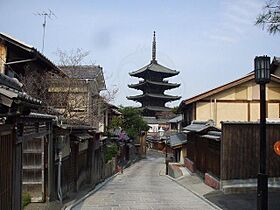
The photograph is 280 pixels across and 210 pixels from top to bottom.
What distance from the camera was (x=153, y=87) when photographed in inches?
2950

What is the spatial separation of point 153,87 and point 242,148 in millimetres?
57342

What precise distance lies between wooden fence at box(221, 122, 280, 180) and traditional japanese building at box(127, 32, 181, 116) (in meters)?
55.2

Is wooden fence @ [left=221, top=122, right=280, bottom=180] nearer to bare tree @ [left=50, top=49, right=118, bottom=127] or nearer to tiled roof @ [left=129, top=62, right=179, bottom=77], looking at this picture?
bare tree @ [left=50, top=49, right=118, bottom=127]

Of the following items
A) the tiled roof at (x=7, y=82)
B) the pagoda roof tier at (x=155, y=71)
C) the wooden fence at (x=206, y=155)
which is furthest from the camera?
the pagoda roof tier at (x=155, y=71)

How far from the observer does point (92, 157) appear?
85.9ft

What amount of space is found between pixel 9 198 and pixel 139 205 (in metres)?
7.07

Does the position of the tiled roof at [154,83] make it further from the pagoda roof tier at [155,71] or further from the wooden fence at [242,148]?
the wooden fence at [242,148]

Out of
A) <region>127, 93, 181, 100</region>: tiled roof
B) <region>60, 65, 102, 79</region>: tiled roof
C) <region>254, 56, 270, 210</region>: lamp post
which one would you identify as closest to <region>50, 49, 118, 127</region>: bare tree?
<region>60, 65, 102, 79</region>: tiled roof

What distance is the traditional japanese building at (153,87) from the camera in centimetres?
7362

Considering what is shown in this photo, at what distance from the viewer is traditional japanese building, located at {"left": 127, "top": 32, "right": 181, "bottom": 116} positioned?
73625 mm

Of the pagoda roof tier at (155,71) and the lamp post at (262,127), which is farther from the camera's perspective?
the pagoda roof tier at (155,71)

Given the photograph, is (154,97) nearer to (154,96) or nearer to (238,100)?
(154,96)

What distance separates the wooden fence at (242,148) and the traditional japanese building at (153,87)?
5522 cm

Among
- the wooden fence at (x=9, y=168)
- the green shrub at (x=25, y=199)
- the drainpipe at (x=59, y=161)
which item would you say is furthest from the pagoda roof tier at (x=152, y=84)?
the wooden fence at (x=9, y=168)
